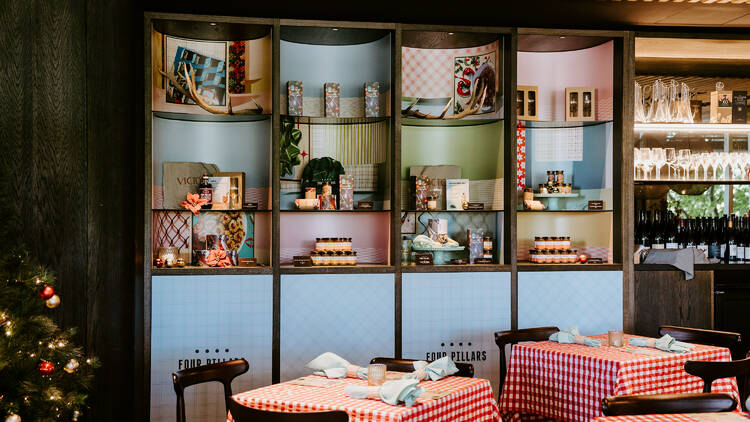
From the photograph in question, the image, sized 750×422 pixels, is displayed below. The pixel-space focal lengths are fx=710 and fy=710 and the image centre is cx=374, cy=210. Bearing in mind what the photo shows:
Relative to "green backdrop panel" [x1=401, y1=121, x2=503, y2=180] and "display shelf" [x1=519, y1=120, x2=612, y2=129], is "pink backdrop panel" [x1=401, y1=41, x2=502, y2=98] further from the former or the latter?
"display shelf" [x1=519, y1=120, x2=612, y2=129]

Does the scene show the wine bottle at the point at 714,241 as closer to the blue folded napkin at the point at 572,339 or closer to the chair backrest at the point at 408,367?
the blue folded napkin at the point at 572,339

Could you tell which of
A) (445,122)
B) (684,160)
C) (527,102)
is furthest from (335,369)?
(684,160)

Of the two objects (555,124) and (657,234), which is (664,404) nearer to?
(555,124)

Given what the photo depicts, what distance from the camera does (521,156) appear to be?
19.3 ft

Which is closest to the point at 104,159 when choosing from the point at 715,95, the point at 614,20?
the point at 614,20

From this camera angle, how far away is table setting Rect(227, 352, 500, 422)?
9.58 feet

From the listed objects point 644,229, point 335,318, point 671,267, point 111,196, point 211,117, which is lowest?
point 335,318

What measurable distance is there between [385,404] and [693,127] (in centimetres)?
437

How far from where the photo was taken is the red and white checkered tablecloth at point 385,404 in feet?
9.43

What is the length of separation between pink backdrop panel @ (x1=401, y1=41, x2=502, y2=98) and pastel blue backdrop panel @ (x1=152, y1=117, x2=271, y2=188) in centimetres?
121

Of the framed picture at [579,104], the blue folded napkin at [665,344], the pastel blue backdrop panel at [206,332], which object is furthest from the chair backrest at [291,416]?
the framed picture at [579,104]

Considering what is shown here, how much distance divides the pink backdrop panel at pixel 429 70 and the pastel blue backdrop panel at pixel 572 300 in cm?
165

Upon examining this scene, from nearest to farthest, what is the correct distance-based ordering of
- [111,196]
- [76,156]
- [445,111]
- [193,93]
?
[76,156], [111,196], [193,93], [445,111]

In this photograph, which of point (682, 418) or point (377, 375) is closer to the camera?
point (682, 418)
